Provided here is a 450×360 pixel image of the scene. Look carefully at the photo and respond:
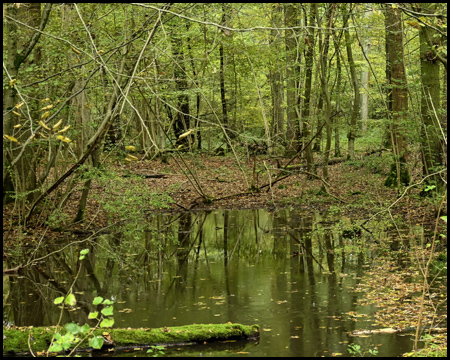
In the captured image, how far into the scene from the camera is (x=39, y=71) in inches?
448

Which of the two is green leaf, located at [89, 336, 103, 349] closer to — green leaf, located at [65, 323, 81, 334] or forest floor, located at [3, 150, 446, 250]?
green leaf, located at [65, 323, 81, 334]

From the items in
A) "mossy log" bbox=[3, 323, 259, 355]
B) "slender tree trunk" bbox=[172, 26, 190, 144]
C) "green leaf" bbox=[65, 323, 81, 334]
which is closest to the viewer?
"green leaf" bbox=[65, 323, 81, 334]

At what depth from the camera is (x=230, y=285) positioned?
9016mm

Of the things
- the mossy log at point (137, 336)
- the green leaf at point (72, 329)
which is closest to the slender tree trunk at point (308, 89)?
the mossy log at point (137, 336)

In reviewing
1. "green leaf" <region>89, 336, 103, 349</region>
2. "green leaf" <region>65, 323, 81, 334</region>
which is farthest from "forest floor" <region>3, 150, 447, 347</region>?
"green leaf" <region>65, 323, 81, 334</region>

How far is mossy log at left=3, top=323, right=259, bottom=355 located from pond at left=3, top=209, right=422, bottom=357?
161 mm

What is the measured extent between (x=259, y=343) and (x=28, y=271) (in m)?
5.98

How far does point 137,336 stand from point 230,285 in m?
3.13

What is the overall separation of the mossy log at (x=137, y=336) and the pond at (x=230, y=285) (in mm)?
161

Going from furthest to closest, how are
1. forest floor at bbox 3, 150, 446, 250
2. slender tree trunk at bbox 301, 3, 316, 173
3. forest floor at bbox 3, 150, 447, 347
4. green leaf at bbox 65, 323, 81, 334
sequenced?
slender tree trunk at bbox 301, 3, 316, 173
forest floor at bbox 3, 150, 446, 250
forest floor at bbox 3, 150, 447, 347
green leaf at bbox 65, 323, 81, 334

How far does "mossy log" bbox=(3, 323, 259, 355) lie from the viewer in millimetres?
5832

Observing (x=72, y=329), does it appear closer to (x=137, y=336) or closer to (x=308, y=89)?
(x=137, y=336)

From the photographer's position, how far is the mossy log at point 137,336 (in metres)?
5.83

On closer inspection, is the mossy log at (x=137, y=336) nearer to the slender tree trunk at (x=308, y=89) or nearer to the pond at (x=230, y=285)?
the pond at (x=230, y=285)
